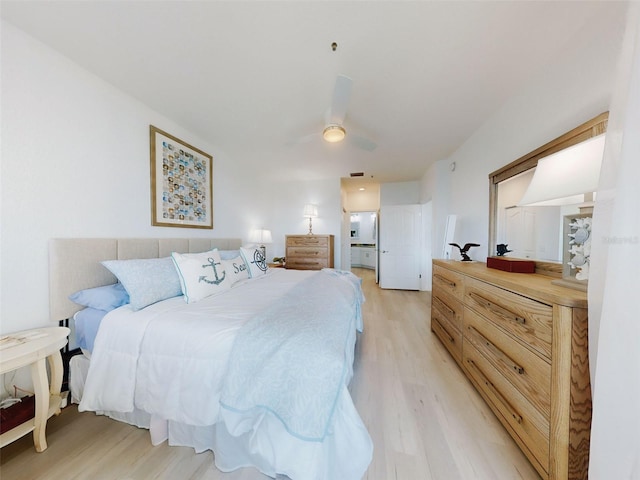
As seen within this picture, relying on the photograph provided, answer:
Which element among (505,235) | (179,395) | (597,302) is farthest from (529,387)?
(179,395)

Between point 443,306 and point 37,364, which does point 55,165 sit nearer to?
point 37,364

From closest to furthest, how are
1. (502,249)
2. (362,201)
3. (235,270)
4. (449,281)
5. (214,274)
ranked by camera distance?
(214,274) < (502,249) < (449,281) < (235,270) < (362,201)

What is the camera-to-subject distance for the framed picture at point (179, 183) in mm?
2119

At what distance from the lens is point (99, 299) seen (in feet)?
4.61

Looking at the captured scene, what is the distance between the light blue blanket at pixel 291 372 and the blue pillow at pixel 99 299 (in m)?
1.02

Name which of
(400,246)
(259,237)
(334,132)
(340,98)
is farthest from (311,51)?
(400,246)

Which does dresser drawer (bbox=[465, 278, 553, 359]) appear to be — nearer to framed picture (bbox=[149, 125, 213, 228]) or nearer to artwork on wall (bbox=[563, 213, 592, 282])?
artwork on wall (bbox=[563, 213, 592, 282])

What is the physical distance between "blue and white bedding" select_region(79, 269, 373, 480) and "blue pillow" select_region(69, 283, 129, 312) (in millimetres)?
112

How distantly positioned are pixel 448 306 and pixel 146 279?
2.53m

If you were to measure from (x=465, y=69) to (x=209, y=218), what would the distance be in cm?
300

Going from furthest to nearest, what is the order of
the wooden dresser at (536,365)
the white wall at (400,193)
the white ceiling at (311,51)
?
the white wall at (400,193) < the white ceiling at (311,51) < the wooden dresser at (536,365)

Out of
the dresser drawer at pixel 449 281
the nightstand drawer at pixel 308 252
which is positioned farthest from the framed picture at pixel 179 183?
the dresser drawer at pixel 449 281

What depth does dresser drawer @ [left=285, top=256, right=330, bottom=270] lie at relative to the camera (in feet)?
13.4

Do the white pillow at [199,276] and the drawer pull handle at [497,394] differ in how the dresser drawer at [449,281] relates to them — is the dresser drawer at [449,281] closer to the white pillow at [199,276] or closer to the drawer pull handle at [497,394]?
the drawer pull handle at [497,394]
